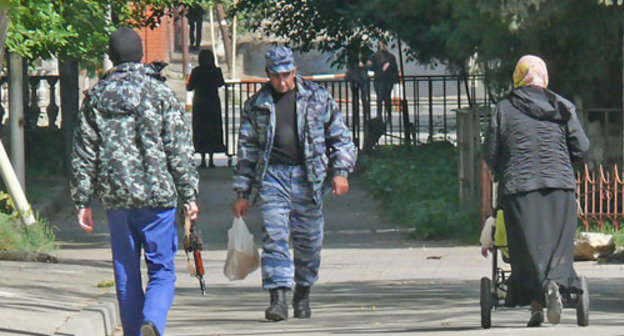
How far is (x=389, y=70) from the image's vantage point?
31.0m

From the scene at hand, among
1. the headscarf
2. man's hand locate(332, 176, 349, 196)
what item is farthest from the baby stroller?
man's hand locate(332, 176, 349, 196)

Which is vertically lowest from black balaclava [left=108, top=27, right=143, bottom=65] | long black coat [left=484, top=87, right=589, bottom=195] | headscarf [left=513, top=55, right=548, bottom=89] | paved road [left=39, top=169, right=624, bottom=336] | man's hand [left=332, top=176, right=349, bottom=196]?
paved road [left=39, top=169, right=624, bottom=336]

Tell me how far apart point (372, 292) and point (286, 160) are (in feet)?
6.88

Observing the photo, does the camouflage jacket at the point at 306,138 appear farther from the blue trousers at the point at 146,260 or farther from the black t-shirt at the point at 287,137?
the blue trousers at the point at 146,260

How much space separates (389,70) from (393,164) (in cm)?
957

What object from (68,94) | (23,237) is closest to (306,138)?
(23,237)

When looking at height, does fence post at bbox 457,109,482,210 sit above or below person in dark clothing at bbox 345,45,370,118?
below

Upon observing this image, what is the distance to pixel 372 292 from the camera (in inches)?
449

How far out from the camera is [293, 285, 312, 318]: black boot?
32.4 feet

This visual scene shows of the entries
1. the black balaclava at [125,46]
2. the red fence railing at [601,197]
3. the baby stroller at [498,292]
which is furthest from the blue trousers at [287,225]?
the red fence railing at [601,197]

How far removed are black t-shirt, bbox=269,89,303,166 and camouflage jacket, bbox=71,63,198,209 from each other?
1.89m

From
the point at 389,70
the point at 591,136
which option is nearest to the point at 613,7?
the point at 591,136

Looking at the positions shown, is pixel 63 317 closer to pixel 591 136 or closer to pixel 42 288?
pixel 42 288

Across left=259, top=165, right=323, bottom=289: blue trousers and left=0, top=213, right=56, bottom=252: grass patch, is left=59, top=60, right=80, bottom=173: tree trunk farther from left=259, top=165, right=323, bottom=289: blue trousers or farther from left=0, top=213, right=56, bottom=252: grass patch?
left=259, top=165, right=323, bottom=289: blue trousers
